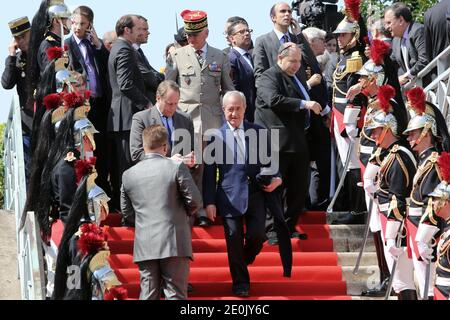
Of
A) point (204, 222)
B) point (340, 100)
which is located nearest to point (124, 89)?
point (204, 222)

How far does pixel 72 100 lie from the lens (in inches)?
502

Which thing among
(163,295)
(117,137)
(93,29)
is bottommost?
(163,295)

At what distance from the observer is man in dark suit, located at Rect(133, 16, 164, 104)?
14.9m

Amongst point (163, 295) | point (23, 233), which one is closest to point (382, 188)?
point (163, 295)

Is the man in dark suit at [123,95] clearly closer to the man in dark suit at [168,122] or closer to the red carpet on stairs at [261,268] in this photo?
the red carpet on stairs at [261,268]

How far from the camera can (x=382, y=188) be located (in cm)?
1320

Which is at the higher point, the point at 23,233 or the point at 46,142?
the point at 46,142

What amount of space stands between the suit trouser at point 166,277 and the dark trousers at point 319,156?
400cm

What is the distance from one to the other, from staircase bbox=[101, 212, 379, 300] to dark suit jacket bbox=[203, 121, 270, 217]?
2.17ft

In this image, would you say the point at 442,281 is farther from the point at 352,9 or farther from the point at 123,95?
the point at 123,95

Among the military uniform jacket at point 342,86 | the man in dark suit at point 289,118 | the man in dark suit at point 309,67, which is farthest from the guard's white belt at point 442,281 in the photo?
the man in dark suit at point 309,67

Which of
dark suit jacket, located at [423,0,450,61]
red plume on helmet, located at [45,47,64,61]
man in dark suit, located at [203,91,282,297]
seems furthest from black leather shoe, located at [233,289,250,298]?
dark suit jacket, located at [423,0,450,61]

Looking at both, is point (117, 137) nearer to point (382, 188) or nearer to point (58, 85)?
point (58, 85)
